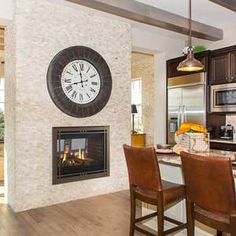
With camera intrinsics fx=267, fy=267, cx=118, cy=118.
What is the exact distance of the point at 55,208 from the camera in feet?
12.5

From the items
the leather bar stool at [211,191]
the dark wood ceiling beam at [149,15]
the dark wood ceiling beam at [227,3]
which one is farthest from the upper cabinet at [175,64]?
the leather bar stool at [211,191]

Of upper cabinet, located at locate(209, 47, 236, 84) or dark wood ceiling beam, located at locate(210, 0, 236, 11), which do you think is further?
upper cabinet, located at locate(209, 47, 236, 84)

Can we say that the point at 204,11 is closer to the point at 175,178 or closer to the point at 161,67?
the point at 161,67

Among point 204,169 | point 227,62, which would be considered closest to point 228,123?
point 227,62

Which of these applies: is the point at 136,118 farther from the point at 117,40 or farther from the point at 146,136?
the point at 117,40

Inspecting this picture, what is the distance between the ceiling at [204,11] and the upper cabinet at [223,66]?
528 millimetres

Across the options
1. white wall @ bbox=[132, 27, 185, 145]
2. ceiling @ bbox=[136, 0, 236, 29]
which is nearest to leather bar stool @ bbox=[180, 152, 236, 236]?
ceiling @ bbox=[136, 0, 236, 29]

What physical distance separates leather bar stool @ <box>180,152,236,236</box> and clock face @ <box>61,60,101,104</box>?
2.58m

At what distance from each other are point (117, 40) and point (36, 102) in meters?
1.83

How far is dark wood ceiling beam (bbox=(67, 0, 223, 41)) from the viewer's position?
3.70m

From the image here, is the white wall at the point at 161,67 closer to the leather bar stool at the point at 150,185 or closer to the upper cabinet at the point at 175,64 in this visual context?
the upper cabinet at the point at 175,64

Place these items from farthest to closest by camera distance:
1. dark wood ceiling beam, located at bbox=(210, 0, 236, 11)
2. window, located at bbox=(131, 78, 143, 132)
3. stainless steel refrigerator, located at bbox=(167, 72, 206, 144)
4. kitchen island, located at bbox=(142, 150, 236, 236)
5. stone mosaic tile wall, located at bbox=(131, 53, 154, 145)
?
window, located at bbox=(131, 78, 143, 132) → stone mosaic tile wall, located at bbox=(131, 53, 154, 145) → stainless steel refrigerator, located at bbox=(167, 72, 206, 144) → dark wood ceiling beam, located at bbox=(210, 0, 236, 11) → kitchen island, located at bbox=(142, 150, 236, 236)

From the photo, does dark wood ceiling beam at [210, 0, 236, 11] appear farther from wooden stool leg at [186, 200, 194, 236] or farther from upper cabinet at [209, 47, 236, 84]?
wooden stool leg at [186, 200, 194, 236]

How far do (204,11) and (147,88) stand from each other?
10.8 ft
